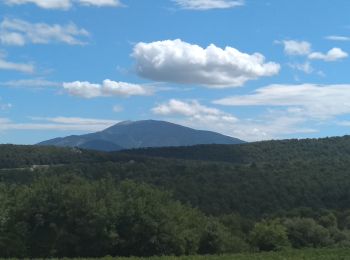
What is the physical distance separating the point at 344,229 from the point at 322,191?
66.6ft

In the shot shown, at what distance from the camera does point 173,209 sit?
50.8 m

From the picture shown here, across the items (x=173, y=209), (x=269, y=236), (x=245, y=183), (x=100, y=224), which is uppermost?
(x=245, y=183)

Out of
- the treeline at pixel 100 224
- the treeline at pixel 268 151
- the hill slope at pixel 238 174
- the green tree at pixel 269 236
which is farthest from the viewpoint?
the treeline at pixel 268 151

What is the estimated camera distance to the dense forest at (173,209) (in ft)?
151

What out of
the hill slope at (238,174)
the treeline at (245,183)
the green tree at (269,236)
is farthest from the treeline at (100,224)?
the treeline at (245,183)

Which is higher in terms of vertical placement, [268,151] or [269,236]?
[268,151]

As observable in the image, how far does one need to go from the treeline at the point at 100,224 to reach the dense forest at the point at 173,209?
3.2 inches

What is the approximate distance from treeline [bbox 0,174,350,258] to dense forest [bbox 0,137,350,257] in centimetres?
8

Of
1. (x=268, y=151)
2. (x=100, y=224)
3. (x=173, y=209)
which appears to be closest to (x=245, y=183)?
(x=173, y=209)

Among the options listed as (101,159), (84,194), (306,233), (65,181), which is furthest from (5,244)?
(101,159)

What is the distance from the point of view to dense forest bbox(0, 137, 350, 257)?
46.1 m

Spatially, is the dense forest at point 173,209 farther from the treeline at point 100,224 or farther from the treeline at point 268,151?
the treeline at point 268,151

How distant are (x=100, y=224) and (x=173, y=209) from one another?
295 inches

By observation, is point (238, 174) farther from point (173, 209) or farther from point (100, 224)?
point (100, 224)
